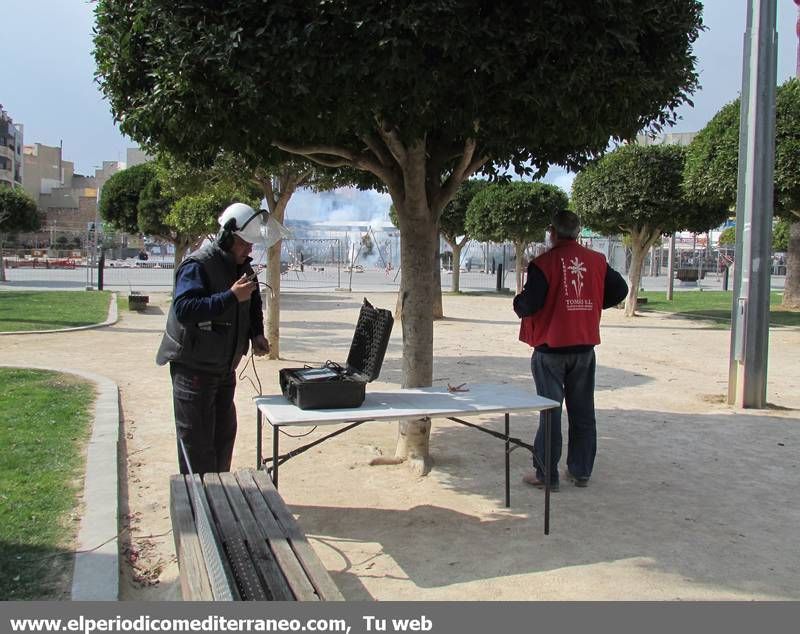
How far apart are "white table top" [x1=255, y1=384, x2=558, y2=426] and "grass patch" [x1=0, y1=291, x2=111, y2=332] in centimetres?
1073

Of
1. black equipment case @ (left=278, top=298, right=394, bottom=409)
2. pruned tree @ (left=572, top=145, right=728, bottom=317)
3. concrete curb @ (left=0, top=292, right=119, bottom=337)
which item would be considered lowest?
concrete curb @ (left=0, top=292, right=119, bottom=337)

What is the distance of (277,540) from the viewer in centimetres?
302

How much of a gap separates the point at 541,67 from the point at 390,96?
81cm

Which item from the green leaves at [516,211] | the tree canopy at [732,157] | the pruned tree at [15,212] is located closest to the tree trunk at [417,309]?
the tree canopy at [732,157]

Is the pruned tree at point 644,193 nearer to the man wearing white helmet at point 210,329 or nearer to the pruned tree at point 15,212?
the man wearing white helmet at point 210,329

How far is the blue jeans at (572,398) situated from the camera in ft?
16.1

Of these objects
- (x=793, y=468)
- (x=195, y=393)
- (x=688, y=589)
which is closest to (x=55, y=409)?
(x=195, y=393)

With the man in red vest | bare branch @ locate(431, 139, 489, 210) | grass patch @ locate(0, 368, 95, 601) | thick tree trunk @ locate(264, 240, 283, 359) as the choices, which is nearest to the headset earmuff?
grass patch @ locate(0, 368, 95, 601)

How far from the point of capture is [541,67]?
3.91 metres

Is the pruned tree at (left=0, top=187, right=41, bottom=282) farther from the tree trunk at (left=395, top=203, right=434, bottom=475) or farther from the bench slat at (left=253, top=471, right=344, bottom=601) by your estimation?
the bench slat at (left=253, top=471, right=344, bottom=601)

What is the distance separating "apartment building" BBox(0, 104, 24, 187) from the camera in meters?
83.7

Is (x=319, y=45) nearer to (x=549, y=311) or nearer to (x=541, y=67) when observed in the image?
(x=541, y=67)

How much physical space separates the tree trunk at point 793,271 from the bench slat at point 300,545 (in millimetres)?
20052

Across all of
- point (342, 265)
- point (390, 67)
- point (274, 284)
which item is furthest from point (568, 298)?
point (342, 265)
